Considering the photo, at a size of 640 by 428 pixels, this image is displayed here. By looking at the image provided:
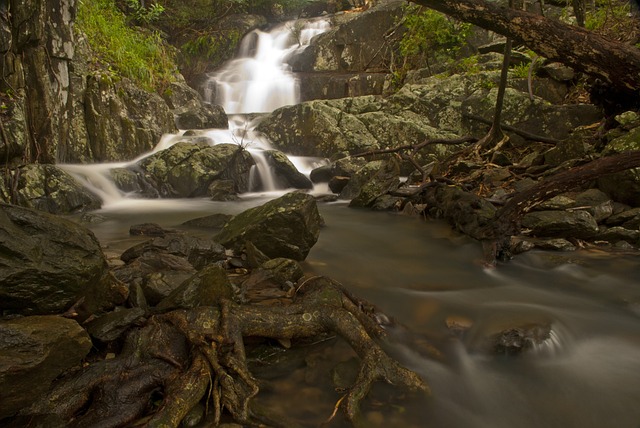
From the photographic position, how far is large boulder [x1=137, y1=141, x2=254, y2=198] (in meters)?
9.34

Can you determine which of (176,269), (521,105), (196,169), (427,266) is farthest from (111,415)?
(521,105)

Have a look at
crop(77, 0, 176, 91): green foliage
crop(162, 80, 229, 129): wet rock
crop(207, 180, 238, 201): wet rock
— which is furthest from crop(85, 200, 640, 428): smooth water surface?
crop(162, 80, 229, 129): wet rock

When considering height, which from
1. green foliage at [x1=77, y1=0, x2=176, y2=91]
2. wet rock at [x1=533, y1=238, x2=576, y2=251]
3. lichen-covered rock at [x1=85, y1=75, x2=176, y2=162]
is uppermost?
green foliage at [x1=77, y1=0, x2=176, y2=91]

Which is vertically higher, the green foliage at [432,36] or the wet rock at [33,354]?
the green foliage at [432,36]

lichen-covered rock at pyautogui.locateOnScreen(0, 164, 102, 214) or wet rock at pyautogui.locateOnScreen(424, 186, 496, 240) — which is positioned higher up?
lichen-covered rock at pyautogui.locateOnScreen(0, 164, 102, 214)

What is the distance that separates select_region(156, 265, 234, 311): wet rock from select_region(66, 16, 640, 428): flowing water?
70 centimetres

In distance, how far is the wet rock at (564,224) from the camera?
5.34 meters

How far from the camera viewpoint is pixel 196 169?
9.48 meters

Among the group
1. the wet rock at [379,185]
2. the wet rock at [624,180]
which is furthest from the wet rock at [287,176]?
the wet rock at [624,180]

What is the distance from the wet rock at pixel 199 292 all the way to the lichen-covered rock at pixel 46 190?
5.19m

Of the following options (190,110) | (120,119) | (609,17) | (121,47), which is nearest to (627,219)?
(609,17)

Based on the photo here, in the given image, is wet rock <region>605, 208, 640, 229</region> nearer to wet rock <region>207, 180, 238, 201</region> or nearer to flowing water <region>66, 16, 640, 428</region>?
flowing water <region>66, 16, 640, 428</region>

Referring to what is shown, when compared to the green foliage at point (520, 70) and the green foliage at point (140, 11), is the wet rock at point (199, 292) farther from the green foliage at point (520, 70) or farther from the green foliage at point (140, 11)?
the green foliage at point (140, 11)

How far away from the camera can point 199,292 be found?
2.72 meters
